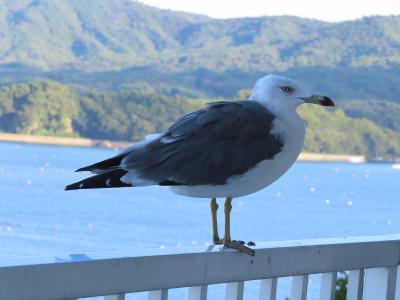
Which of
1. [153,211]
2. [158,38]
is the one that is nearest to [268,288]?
[153,211]

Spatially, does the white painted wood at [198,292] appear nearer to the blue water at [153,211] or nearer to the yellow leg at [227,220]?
the yellow leg at [227,220]

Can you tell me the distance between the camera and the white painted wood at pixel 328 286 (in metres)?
1.73

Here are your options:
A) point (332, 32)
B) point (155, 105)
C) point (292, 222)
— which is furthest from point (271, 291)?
point (332, 32)

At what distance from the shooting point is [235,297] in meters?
1.57

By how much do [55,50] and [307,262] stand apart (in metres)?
69.9

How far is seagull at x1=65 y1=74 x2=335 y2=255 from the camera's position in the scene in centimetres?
158

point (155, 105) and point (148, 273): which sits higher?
point (155, 105)

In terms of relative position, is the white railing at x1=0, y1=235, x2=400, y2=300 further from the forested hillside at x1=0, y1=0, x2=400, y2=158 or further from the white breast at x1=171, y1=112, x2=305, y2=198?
the forested hillside at x1=0, y1=0, x2=400, y2=158

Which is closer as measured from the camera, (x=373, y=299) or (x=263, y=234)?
(x=373, y=299)

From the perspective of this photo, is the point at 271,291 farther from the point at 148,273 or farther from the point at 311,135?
the point at 311,135

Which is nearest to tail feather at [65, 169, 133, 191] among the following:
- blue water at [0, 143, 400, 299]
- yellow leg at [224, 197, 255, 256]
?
yellow leg at [224, 197, 255, 256]

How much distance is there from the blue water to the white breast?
611 inches

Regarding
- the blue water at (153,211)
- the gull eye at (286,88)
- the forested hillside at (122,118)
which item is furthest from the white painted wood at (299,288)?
the forested hillside at (122,118)

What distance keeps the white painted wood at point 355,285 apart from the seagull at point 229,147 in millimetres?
300
